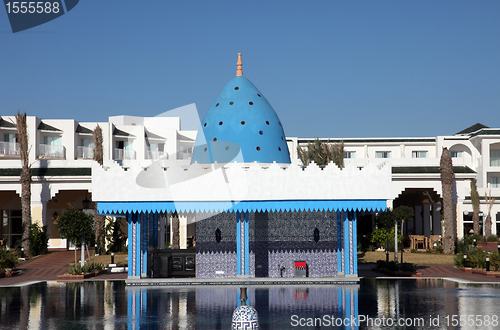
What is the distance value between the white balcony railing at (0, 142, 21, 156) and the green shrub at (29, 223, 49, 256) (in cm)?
1174

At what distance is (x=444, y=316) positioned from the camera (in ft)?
50.2

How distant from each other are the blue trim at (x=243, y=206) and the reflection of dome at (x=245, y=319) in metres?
9.10

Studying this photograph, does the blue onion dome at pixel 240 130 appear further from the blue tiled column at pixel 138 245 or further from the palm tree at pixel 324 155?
the palm tree at pixel 324 155

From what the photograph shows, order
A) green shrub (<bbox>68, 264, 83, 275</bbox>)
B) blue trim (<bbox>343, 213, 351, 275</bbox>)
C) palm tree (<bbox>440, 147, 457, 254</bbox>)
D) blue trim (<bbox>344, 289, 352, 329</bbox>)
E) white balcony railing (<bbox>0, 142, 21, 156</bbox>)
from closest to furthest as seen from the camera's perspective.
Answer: blue trim (<bbox>344, 289, 352, 329</bbox>)
blue trim (<bbox>343, 213, 351, 275</bbox>)
green shrub (<bbox>68, 264, 83, 275</bbox>)
palm tree (<bbox>440, 147, 457, 254</bbox>)
white balcony railing (<bbox>0, 142, 21, 156</bbox>)

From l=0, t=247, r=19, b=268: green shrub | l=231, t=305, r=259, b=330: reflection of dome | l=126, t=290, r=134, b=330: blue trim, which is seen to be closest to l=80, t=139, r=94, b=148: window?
l=0, t=247, r=19, b=268: green shrub

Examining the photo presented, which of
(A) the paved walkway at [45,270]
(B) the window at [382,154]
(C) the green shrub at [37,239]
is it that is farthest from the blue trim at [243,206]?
(B) the window at [382,154]

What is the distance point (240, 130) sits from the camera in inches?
995

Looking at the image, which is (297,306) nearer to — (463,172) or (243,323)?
(243,323)

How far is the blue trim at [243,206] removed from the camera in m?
22.2

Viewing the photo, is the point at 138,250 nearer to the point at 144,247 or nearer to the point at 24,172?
the point at 144,247

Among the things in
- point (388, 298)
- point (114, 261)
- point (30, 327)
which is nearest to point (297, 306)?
point (388, 298)

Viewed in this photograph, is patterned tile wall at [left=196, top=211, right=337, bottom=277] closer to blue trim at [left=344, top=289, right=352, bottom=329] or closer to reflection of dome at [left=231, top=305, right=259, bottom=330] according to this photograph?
blue trim at [left=344, top=289, right=352, bottom=329]

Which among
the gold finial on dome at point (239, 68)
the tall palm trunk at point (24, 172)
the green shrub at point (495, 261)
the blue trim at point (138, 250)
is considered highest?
the gold finial on dome at point (239, 68)

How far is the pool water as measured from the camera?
14570 mm
